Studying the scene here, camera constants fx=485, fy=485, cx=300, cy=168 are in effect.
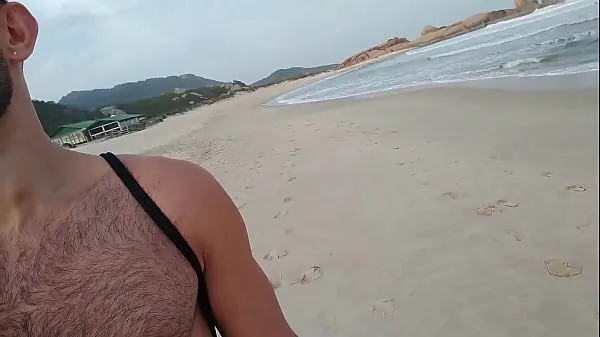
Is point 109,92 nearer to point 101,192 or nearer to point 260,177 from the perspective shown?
point 260,177

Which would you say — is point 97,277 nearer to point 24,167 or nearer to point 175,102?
point 24,167

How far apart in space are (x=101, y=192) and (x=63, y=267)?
0.56 ft

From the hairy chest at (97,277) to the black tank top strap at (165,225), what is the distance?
15 mm

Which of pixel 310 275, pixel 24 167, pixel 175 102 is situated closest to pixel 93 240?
pixel 24 167

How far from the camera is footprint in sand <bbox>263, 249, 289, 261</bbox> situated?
294 cm

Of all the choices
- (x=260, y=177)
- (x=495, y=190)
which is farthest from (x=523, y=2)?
(x=260, y=177)

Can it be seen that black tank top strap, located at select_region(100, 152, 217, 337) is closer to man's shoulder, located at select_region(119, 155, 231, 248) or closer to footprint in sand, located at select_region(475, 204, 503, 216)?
man's shoulder, located at select_region(119, 155, 231, 248)

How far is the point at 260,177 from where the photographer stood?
5.34 metres

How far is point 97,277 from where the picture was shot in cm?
Answer: 96

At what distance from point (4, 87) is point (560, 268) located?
6.49 ft

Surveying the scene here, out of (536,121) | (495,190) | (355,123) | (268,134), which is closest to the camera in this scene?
(495,190)

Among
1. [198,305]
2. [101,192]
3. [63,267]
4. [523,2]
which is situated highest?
[523,2]

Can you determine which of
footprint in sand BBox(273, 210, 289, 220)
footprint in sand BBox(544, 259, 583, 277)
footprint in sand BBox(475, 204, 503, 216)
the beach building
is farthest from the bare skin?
the beach building

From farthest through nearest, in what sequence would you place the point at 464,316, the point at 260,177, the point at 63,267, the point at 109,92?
the point at 109,92 → the point at 260,177 → the point at 464,316 → the point at 63,267
